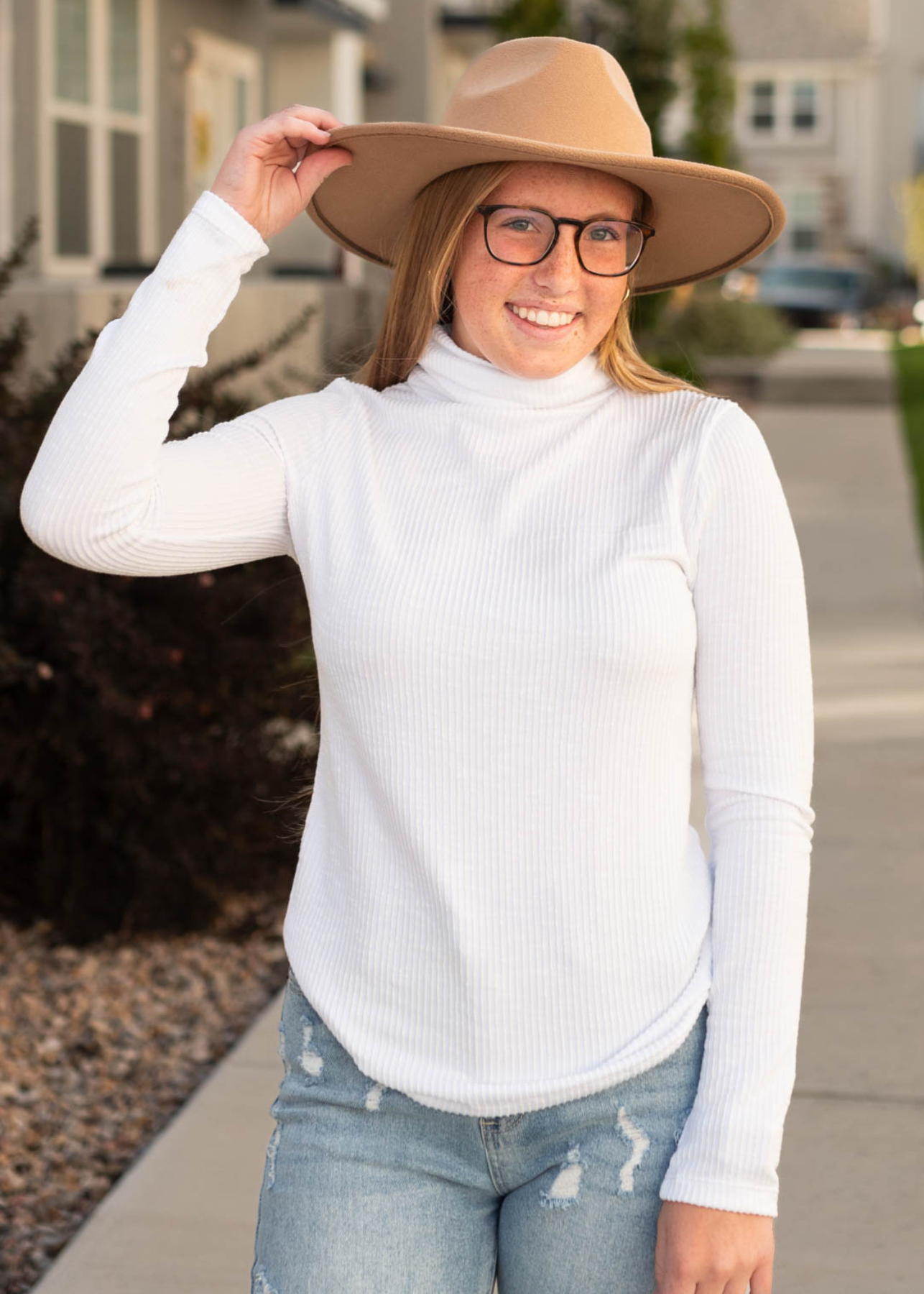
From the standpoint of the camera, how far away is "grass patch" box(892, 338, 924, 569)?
1282 centimetres

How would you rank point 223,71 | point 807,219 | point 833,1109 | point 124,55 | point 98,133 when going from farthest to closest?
point 807,219, point 223,71, point 124,55, point 98,133, point 833,1109

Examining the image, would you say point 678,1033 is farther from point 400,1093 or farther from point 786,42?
point 786,42

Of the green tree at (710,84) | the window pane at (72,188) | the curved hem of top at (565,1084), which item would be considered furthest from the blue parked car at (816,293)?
the curved hem of top at (565,1084)

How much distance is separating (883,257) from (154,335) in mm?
45748

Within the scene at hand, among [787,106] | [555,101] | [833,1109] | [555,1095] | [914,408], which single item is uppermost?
[555,101]

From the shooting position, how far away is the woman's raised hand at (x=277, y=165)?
1.90 metres

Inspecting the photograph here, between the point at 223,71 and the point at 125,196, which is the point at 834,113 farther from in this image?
the point at 125,196

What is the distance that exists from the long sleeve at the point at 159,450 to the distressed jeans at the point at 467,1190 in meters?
0.60

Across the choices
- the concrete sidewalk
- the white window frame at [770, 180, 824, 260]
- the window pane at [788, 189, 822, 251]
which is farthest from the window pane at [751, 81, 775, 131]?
the concrete sidewalk

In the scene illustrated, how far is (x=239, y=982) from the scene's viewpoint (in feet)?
14.1

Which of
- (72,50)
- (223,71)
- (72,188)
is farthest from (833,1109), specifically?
(223,71)

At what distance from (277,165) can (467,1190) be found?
1151 mm

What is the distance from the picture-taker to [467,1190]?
6.00 ft

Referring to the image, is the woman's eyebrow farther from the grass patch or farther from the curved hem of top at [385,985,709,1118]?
the grass patch
